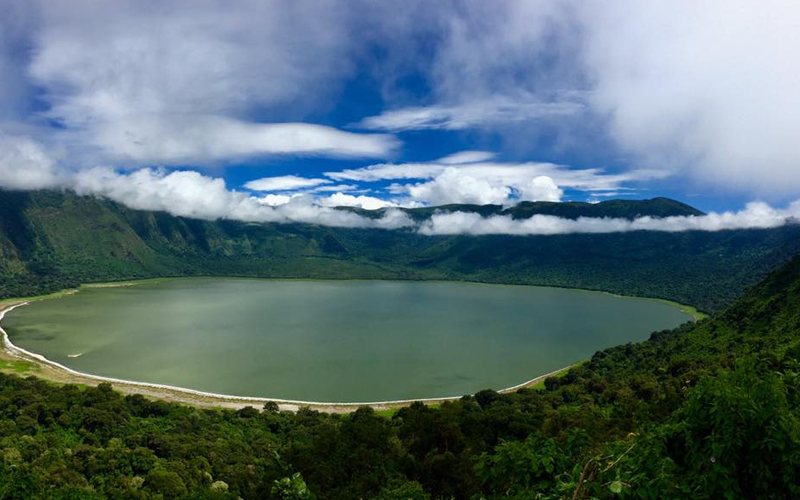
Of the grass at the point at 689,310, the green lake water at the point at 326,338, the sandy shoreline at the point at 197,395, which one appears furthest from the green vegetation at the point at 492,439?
the grass at the point at 689,310

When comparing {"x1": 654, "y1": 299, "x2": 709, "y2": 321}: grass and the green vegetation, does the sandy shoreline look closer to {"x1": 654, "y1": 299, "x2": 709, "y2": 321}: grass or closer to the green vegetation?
the green vegetation

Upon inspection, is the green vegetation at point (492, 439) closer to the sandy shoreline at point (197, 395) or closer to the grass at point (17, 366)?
the sandy shoreline at point (197, 395)

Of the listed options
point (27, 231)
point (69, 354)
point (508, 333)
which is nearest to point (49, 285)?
point (27, 231)

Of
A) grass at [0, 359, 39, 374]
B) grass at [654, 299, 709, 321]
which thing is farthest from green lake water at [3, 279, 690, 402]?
grass at [0, 359, 39, 374]

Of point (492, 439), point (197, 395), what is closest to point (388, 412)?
point (492, 439)

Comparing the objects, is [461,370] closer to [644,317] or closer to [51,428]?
[51,428]

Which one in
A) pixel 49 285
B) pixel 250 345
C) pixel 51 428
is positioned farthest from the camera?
pixel 49 285

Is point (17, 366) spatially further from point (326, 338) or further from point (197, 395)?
point (326, 338)

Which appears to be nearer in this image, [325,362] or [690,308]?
[325,362]
